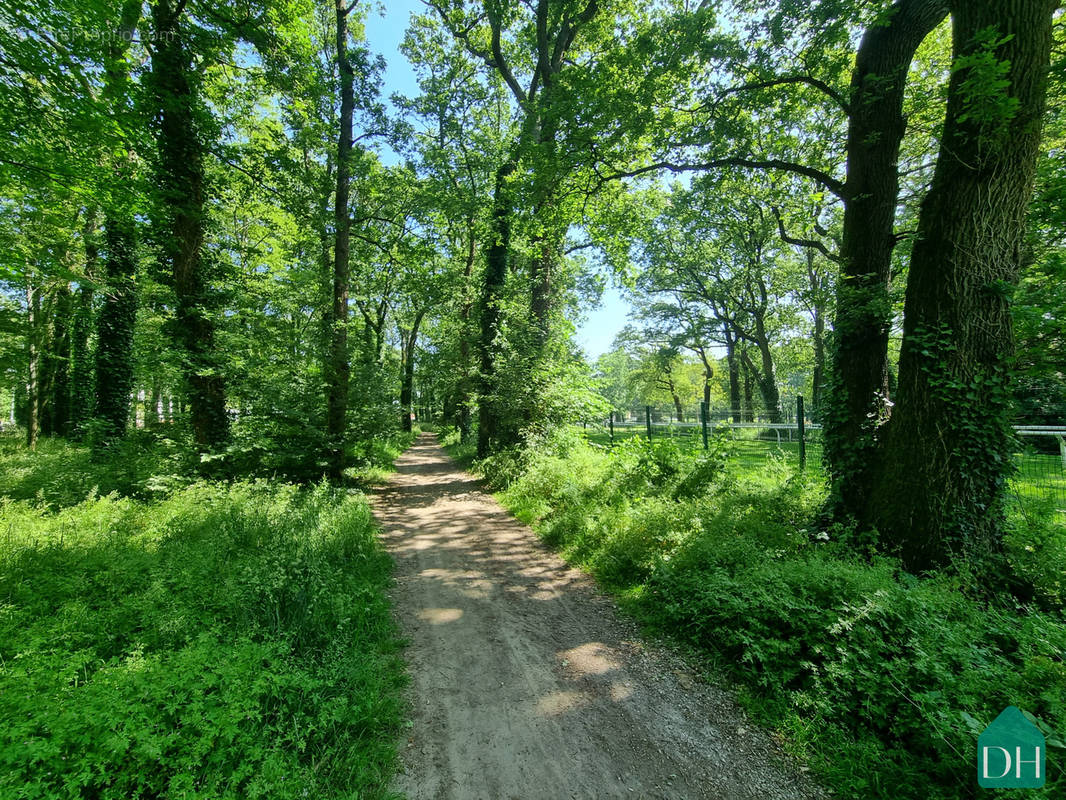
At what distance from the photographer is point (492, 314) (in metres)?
13.6

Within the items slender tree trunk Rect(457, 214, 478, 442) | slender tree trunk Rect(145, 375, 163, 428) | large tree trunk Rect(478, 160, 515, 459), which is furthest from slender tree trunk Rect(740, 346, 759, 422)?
slender tree trunk Rect(145, 375, 163, 428)

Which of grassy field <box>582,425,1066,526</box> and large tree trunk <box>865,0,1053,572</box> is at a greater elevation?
large tree trunk <box>865,0,1053,572</box>

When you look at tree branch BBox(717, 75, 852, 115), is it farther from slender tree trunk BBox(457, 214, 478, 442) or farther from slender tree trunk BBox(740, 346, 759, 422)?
slender tree trunk BBox(740, 346, 759, 422)

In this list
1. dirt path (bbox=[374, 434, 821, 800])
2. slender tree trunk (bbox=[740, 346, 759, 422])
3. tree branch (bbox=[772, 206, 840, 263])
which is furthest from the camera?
slender tree trunk (bbox=[740, 346, 759, 422])

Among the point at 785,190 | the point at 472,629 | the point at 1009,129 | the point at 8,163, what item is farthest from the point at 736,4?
the point at 8,163

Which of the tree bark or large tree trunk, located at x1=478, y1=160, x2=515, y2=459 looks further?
the tree bark

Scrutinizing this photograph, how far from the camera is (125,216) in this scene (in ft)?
23.7

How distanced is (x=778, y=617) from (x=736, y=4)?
8.51 m

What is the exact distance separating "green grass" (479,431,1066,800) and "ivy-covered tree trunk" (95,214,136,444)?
1238 cm

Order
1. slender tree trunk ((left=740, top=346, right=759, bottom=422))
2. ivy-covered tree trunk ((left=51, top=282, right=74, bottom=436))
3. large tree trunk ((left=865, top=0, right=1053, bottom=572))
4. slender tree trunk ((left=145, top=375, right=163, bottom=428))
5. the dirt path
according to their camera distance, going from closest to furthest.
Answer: the dirt path, large tree trunk ((left=865, top=0, right=1053, bottom=572)), slender tree trunk ((left=145, top=375, right=163, bottom=428)), ivy-covered tree trunk ((left=51, top=282, right=74, bottom=436)), slender tree trunk ((left=740, top=346, right=759, bottom=422))

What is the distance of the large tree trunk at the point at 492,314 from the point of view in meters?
13.1

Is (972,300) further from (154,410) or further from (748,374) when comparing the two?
(748,374)

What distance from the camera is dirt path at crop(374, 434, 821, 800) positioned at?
8.39 feet

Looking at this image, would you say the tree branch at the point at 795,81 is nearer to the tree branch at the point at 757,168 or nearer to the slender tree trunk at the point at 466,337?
the tree branch at the point at 757,168
